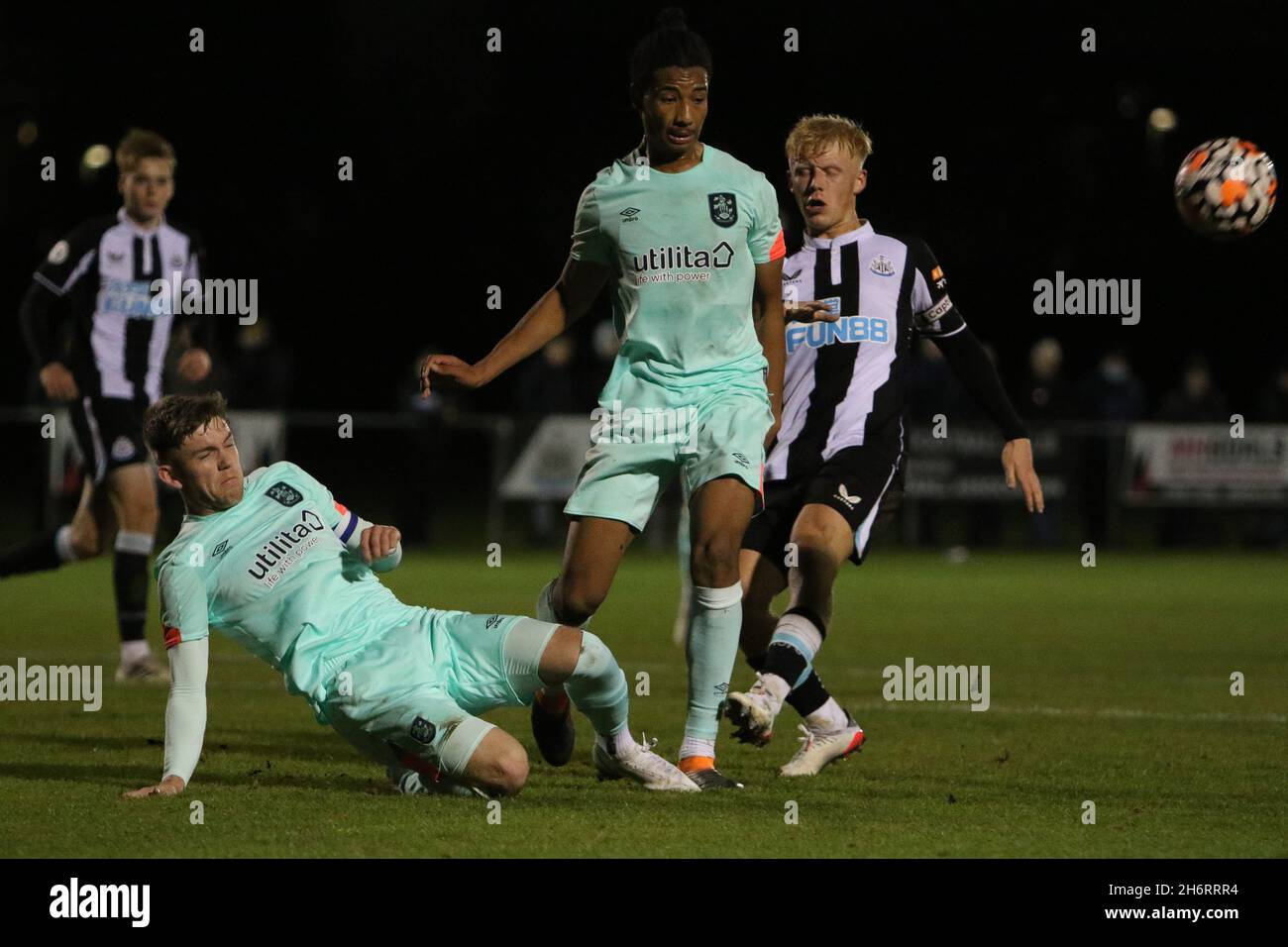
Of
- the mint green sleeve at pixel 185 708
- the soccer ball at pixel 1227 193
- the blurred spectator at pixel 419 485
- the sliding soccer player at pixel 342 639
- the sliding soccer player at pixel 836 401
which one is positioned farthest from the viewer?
the blurred spectator at pixel 419 485

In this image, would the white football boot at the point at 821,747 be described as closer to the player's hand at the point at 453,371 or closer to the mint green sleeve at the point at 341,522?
the mint green sleeve at the point at 341,522

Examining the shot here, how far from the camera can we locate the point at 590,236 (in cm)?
646

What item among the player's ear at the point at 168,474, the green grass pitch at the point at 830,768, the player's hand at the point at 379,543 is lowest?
the green grass pitch at the point at 830,768

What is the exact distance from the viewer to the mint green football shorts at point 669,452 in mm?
6270

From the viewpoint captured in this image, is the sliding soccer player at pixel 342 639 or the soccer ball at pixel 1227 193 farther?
the soccer ball at pixel 1227 193

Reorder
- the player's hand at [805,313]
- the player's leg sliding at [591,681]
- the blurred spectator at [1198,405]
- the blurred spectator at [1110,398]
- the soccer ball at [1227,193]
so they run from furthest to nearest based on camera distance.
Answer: the blurred spectator at [1110,398], the blurred spectator at [1198,405], the soccer ball at [1227,193], the player's hand at [805,313], the player's leg sliding at [591,681]

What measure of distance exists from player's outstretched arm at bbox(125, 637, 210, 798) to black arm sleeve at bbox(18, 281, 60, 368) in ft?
15.0

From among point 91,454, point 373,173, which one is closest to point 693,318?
point 91,454

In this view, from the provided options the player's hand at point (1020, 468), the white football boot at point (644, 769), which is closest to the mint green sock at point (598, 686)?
the white football boot at point (644, 769)

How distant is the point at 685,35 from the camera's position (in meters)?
6.27

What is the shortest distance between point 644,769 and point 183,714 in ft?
4.86

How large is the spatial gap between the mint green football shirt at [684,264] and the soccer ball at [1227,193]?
2.55 m

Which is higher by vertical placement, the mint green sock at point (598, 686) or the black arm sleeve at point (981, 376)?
the black arm sleeve at point (981, 376)

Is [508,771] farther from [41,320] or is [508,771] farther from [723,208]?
[41,320]
